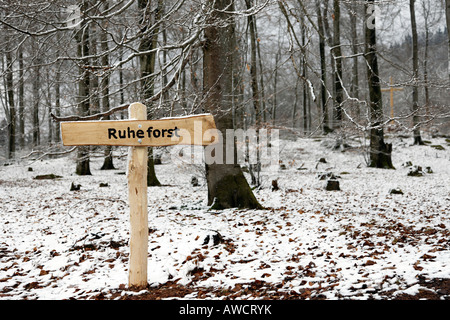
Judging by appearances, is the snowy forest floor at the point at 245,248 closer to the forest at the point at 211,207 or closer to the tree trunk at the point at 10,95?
the forest at the point at 211,207

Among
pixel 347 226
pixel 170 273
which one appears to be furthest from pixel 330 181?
pixel 170 273

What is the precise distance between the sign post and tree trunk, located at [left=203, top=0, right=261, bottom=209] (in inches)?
133

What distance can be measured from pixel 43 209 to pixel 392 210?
8218 mm

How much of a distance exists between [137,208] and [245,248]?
76.8 inches

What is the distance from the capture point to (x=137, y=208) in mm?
A: 3438

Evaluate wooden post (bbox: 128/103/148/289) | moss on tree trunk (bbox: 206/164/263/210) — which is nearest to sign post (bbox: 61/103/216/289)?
wooden post (bbox: 128/103/148/289)

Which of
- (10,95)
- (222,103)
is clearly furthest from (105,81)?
(10,95)

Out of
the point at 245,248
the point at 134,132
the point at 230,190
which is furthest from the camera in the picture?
the point at 230,190

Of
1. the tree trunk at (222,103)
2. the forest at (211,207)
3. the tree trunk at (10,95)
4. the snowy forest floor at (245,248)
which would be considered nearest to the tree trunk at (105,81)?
the forest at (211,207)

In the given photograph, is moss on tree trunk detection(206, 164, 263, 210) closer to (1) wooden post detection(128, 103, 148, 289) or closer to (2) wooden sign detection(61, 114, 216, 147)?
(1) wooden post detection(128, 103, 148, 289)

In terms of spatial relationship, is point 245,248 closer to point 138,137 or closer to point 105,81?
point 138,137

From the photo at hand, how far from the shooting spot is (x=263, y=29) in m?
16.0

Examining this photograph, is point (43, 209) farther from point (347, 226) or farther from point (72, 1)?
point (347, 226)

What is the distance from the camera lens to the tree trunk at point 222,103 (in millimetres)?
6734
